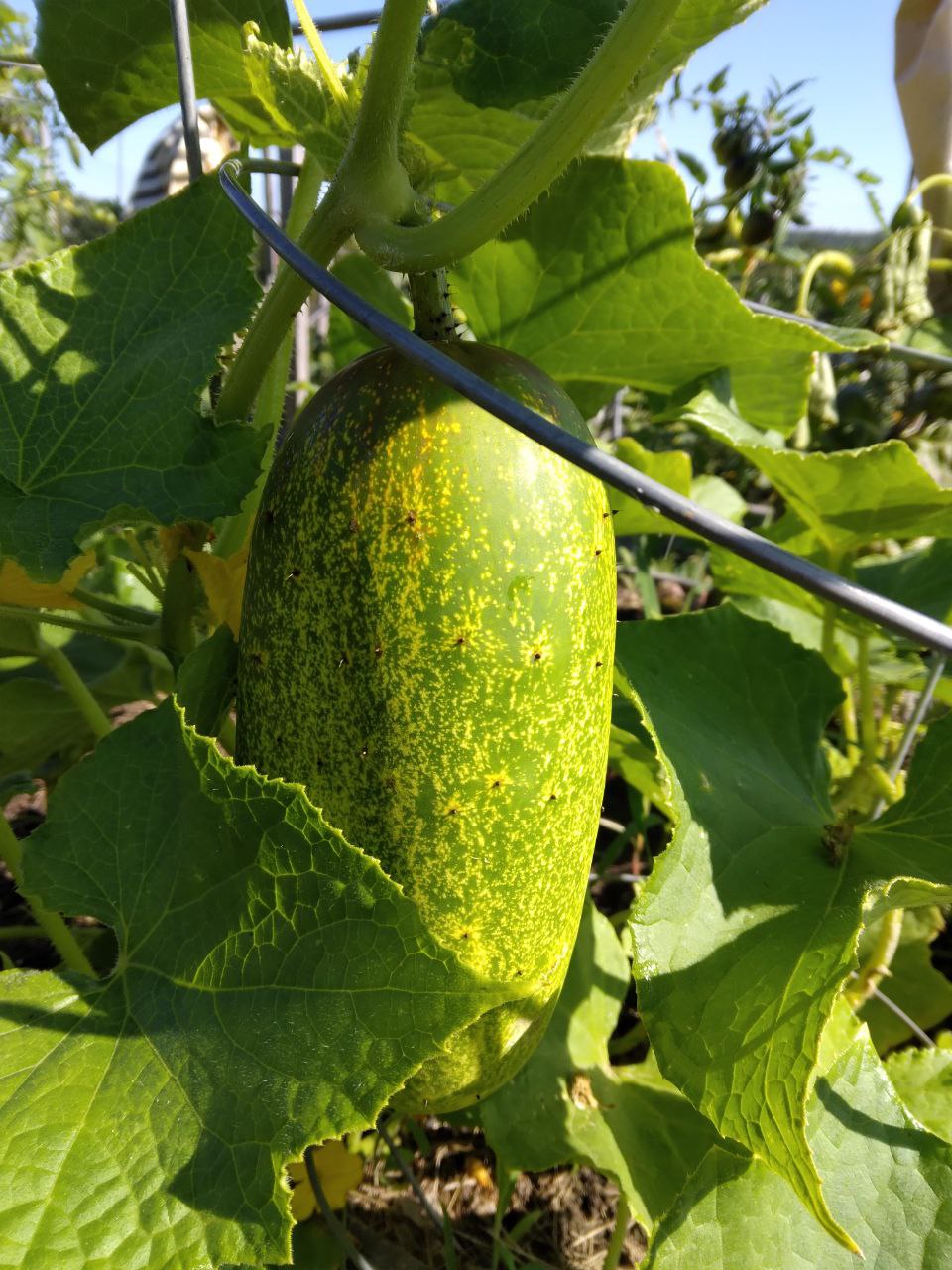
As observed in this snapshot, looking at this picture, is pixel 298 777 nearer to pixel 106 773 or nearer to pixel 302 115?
pixel 106 773

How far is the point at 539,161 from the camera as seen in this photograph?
0.48 meters

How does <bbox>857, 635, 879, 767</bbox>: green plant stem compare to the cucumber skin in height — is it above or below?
below

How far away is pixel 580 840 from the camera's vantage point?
2.09ft

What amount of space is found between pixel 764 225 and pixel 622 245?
1310 millimetres

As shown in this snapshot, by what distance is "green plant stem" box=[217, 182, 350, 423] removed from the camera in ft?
1.87

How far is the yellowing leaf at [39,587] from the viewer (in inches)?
28.5

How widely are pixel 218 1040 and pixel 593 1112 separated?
47 centimetres

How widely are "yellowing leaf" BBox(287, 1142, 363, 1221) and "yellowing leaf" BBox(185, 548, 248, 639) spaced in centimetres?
49

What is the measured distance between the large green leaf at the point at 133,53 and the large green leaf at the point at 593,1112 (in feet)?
2.61

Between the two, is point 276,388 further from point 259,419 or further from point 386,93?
point 386,93

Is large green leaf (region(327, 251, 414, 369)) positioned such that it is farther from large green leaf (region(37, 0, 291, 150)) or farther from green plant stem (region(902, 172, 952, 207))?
green plant stem (region(902, 172, 952, 207))

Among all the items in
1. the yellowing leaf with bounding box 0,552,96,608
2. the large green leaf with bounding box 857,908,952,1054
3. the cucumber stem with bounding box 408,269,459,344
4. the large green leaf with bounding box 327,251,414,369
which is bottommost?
the large green leaf with bounding box 857,908,952,1054

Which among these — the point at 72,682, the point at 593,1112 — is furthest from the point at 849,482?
the point at 72,682

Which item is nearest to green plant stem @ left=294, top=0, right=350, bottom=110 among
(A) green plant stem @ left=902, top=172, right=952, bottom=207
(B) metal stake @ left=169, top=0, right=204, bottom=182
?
(B) metal stake @ left=169, top=0, right=204, bottom=182
